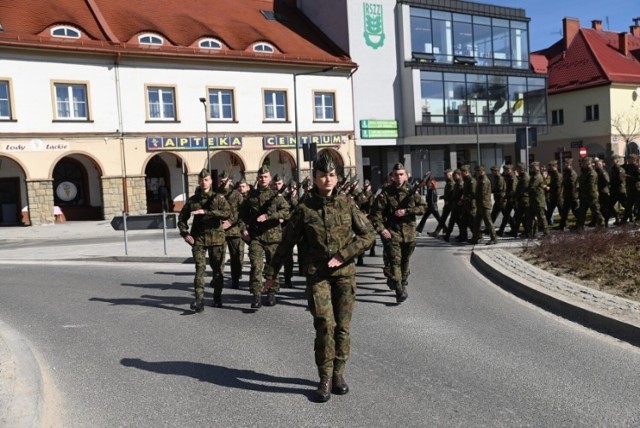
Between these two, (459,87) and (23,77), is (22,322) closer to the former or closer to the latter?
(23,77)

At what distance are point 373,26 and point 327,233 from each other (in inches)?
1393

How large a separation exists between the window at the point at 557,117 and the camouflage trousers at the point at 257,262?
4818 cm

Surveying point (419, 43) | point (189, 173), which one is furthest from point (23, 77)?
point (419, 43)

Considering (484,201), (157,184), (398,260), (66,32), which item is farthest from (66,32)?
(398,260)

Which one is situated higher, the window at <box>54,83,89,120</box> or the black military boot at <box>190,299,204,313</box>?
the window at <box>54,83,89,120</box>

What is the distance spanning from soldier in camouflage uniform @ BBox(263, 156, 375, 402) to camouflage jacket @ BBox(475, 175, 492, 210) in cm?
972

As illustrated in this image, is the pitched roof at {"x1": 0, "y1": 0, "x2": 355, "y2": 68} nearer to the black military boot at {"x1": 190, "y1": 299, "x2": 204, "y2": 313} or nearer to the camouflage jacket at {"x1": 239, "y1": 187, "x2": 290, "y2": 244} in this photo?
the camouflage jacket at {"x1": 239, "y1": 187, "x2": 290, "y2": 244}

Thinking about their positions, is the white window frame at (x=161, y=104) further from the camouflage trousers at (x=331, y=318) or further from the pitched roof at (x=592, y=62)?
the pitched roof at (x=592, y=62)

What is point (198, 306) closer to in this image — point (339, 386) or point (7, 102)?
point (339, 386)

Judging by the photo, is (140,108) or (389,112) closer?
(140,108)

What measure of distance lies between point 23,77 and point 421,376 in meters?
27.9

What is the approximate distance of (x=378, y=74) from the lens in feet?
128

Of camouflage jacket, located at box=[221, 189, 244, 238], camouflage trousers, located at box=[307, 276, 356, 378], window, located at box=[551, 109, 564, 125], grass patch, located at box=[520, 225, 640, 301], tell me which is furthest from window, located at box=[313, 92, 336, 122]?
camouflage trousers, located at box=[307, 276, 356, 378]

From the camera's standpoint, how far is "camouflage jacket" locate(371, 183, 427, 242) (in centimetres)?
934
